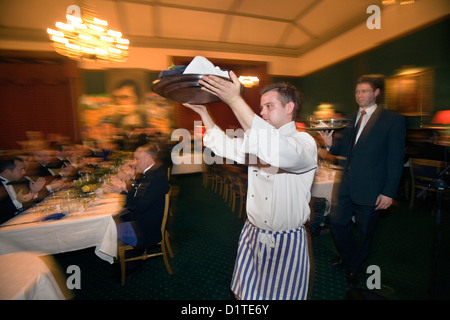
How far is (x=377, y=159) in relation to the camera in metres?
2.26

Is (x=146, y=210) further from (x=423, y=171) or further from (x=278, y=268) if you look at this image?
(x=423, y=171)

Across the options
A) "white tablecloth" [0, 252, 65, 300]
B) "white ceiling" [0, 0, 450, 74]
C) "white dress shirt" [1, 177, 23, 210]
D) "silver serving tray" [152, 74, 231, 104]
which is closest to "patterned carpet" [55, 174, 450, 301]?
"white dress shirt" [1, 177, 23, 210]

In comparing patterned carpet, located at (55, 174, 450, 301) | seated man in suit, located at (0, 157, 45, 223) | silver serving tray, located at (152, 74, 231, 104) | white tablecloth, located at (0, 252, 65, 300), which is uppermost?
silver serving tray, located at (152, 74, 231, 104)

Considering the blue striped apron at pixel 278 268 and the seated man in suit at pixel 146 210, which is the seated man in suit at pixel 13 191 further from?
the blue striped apron at pixel 278 268

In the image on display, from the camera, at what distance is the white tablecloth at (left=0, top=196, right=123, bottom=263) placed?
2.04m

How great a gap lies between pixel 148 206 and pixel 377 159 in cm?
248

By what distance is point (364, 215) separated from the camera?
2.36 metres

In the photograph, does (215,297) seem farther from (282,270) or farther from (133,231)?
(282,270)

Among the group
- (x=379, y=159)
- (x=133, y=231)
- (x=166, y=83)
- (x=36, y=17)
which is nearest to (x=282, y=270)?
(x=166, y=83)

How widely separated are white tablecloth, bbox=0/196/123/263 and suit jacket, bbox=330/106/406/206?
2607 mm

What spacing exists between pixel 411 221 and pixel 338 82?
5.00m

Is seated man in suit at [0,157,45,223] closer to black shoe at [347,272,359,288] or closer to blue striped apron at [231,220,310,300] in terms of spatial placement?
blue striped apron at [231,220,310,300]

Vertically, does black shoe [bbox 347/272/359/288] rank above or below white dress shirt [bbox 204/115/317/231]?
below

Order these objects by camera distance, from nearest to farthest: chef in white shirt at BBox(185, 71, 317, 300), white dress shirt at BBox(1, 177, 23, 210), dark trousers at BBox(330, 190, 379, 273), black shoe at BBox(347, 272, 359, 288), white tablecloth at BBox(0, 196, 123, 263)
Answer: chef in white shirt at BBox(185, 71, 317, 300)
white tablecloth at BBox(0, 196, 123, 263)
dark trousers at BBox(330, 190, 379, 273)
black shoe at BBox(347, 272, 359, 288)
white dress shirt at BBox(1, 177, 23, 210)
